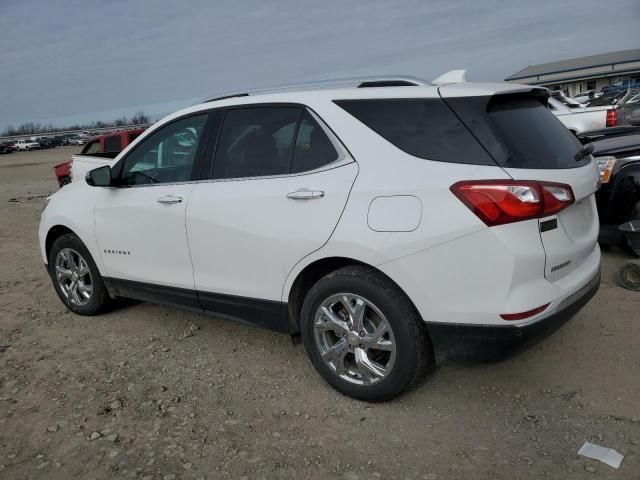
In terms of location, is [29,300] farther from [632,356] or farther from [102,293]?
[632,356]

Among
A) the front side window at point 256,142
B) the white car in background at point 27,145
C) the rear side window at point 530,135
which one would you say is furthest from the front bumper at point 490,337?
the white car in background at point 27,145

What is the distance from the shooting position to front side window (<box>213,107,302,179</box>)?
3471mm

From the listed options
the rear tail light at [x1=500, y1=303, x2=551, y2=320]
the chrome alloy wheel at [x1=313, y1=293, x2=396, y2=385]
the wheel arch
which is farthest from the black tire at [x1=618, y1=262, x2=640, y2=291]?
the wheel arch

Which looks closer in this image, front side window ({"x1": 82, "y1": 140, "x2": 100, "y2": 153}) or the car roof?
the car roof

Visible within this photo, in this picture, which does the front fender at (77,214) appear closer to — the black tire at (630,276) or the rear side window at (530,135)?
the rear side window at (530,135)

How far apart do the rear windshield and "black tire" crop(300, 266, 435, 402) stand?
0.87m

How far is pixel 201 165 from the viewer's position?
12.7 ft

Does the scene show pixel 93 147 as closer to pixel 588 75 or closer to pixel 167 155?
pixel 167 155

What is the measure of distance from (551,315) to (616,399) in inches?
31.6

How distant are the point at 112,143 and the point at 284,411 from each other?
404 inches

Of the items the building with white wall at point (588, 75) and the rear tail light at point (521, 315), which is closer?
the rear tail light at point (521, 315)

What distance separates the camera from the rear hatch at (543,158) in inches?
110

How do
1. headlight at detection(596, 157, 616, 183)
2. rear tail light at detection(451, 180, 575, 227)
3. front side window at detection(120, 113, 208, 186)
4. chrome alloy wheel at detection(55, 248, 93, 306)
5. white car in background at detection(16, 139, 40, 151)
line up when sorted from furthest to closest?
white car in background at detection(16, 139, 40, 151)
headlight at detection(596, 157, 616, 183)
chrome alloy wheel at detection(55, 248, 93, 306)
front side window at detection(120, 113, 208, 186)
rear tail light at detection(451, 180, 575, 227)

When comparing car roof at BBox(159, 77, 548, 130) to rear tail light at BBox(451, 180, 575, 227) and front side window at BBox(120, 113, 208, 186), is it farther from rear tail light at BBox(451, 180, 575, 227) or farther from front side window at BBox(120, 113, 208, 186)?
rear tail light at BBox(451, 180, 575, 227)
